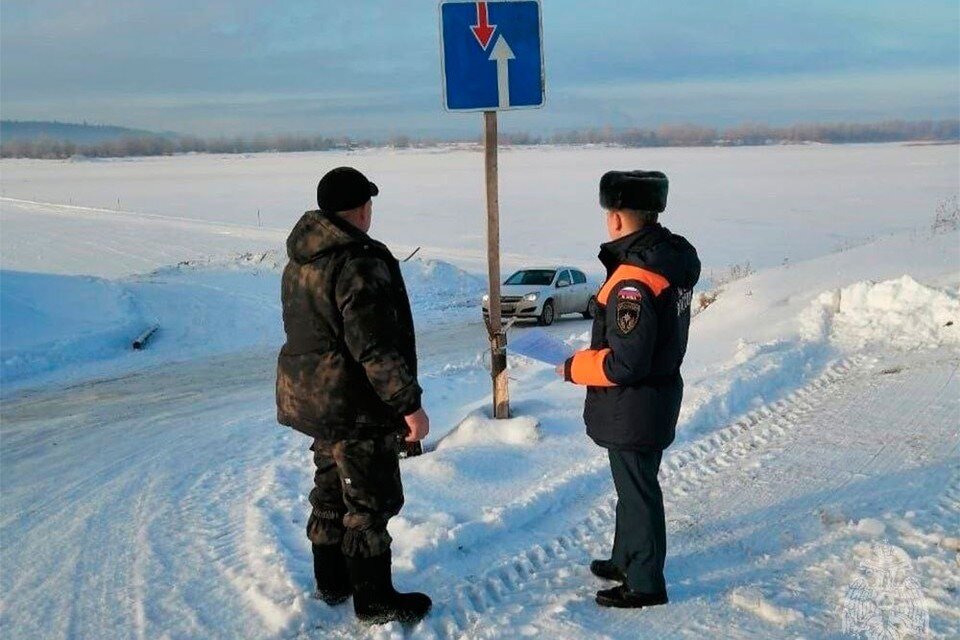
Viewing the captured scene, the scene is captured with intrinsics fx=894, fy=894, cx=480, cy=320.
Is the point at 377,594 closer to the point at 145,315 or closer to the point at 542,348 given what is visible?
the point at 542,348

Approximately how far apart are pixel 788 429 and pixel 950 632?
311 centimetres

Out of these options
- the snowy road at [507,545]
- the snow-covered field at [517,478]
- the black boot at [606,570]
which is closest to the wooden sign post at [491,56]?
the snow-covered field at [517,478]

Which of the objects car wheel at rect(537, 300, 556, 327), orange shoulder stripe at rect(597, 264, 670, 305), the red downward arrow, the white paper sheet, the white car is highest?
the red downward arrow

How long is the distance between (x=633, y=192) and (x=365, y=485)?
5.35 ft

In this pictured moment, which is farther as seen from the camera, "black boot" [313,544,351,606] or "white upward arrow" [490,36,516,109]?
"white upward arrow" [490,36,516,109]

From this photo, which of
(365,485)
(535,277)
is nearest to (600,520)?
(365,485)

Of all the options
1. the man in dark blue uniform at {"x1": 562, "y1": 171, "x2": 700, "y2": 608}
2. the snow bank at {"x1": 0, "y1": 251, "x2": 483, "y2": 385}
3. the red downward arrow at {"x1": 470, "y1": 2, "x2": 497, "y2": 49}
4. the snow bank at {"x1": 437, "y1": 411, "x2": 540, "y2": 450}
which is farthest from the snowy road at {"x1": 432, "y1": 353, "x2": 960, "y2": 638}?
the snow bank at {"x1": 0, "y1": 251, "x2": 483, "y2": 385}

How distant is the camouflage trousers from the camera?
3670 millimetres

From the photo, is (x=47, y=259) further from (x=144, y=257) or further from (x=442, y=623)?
(x=442, y=623)

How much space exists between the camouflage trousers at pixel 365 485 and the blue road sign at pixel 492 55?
314cm

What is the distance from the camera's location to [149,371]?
503 inches

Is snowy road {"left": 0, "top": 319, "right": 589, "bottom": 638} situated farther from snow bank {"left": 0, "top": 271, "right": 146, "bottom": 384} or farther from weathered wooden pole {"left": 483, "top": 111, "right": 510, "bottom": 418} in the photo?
snow bank {"left": 0, "top": 271, "right": 146, "bottom": 384}

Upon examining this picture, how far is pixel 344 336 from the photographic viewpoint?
3.55 metres

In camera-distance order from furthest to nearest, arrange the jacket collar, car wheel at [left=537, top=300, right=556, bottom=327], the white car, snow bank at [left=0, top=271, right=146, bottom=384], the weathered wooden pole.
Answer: car wheel at [left=537, top=300, right=556, bottom=327] → the white car → snow bank at [left=0, top=271, right=146, bottom=384] → the weathered wooden pole → the jacket collar
